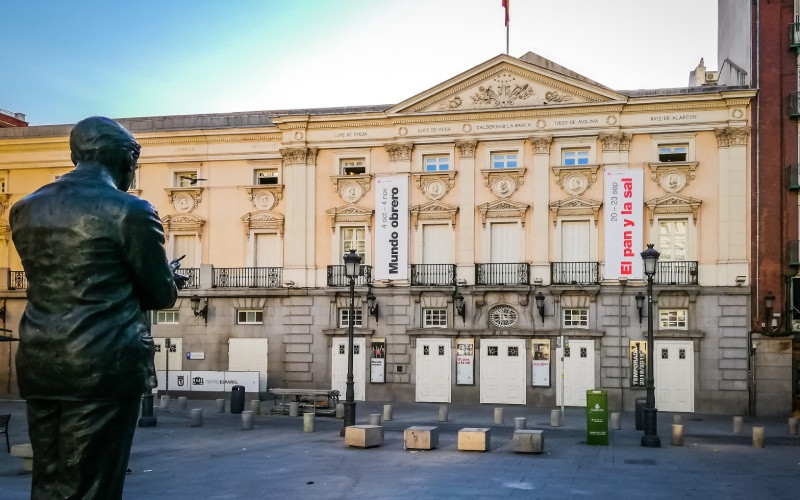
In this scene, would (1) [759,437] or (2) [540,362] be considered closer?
(1) [759,437]

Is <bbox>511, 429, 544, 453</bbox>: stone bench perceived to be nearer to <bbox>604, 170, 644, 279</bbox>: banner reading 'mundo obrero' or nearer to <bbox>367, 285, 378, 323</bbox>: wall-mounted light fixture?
<bbox>604, 170, 644, 279</bbox>: banner reading 'mundo obrero'

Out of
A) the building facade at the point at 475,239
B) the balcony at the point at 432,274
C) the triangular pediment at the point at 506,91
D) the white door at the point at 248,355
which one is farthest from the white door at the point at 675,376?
the white door at the point at 248,355

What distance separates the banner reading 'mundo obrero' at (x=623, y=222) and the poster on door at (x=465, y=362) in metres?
6.59

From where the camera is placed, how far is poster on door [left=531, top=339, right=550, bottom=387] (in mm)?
35688

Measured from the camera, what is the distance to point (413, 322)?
123 ft

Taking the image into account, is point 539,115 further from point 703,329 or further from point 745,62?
point 703,329

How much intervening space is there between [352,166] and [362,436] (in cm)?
1982

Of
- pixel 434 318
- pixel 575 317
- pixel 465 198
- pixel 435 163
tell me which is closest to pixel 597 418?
pixel 575 317

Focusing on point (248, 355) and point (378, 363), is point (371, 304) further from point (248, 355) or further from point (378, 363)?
point (248, 355)

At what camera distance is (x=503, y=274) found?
3688 centimetres

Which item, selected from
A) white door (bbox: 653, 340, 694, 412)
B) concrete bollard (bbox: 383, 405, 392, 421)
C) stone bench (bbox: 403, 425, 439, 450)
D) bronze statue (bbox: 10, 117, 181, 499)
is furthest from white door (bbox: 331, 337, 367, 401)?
bronze statue (bbox: 10, 117, 181, 499)

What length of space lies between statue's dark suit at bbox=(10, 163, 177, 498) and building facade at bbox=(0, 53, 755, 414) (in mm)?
31938

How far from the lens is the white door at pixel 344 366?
37656 millimetres

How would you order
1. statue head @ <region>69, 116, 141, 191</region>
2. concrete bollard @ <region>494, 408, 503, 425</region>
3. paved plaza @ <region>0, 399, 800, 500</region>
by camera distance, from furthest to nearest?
concrete bollard @ <region>494, 408, 503, 425</region> < paved plaza @ <region>0, 399, 800, 500</region> < statue head @ <region>69, 116, 141, 191</region>
